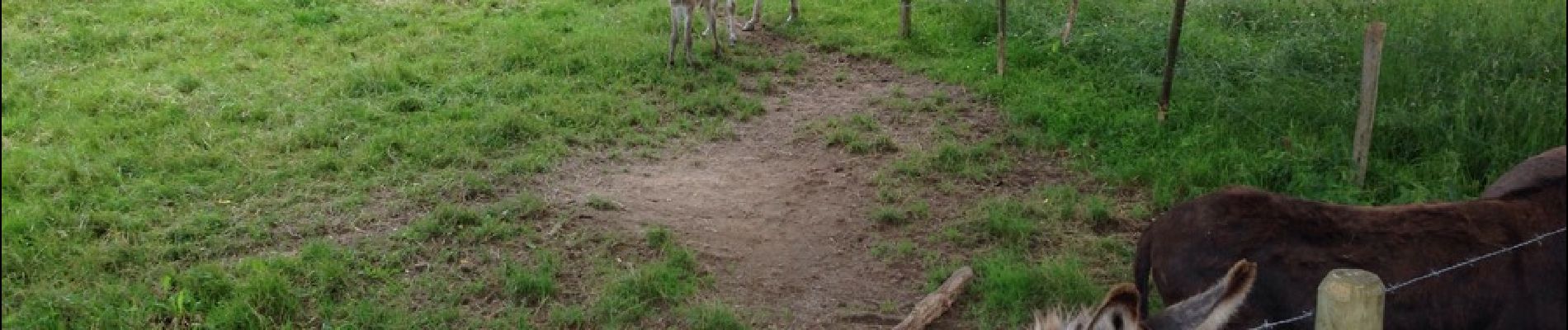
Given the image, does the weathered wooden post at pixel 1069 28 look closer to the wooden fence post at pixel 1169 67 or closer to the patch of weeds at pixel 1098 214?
the wooden fence post at pixel 1169 67

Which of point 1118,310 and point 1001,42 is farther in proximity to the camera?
point 1001,42

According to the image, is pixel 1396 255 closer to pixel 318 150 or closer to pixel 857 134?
pixel 857 134

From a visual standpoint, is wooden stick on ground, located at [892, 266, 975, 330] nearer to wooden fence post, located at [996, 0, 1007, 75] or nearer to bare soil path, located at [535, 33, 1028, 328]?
bare soil path, located at [535, 33, 1028, 328]

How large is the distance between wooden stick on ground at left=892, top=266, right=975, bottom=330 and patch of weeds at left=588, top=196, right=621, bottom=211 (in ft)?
6.23

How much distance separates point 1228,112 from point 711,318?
3.83 m

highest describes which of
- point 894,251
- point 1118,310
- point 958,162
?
point 1118,310

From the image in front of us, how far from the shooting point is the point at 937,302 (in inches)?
196

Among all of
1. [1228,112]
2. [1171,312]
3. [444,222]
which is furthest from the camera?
Result: [1228,112]

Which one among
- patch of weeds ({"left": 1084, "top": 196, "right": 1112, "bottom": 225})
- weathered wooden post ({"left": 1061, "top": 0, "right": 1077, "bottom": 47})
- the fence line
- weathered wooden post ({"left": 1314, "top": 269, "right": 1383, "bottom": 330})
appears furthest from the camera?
weathered wooden post ({"left": 1061, "top": 0, "right": 1077, "bottom": 47})

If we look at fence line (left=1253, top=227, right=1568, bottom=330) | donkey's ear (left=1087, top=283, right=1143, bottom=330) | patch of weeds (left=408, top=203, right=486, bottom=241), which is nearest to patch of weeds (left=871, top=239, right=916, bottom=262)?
patch of weeds (left=408, top=203, right=486, bottom=241)

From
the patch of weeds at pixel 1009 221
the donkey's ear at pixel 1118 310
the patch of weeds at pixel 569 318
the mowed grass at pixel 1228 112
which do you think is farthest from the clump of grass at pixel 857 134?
the donkey's ear at pixel 1118 310

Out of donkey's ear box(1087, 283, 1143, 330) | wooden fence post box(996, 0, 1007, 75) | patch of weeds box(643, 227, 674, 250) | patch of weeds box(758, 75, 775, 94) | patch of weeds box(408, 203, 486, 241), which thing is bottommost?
patch of weeds box(643, 227, 674, 250)

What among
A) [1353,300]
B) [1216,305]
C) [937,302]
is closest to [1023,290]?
[937,302]

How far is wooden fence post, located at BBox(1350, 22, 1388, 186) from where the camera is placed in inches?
226
